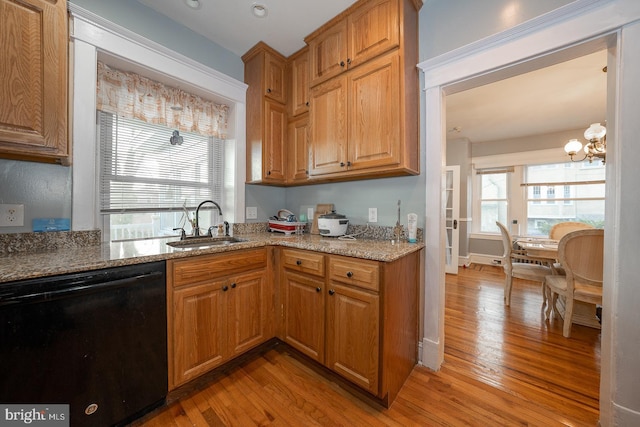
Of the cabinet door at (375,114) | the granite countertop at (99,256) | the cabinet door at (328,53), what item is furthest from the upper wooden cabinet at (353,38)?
the granite countertop at (99,256)

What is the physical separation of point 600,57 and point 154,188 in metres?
4.34

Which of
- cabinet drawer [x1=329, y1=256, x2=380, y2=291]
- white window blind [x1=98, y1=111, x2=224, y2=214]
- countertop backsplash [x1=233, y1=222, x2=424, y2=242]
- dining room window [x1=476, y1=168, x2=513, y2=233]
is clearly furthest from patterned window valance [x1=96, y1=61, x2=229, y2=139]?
dining room window [x1=476, y1=168, x2=513, y2=233]

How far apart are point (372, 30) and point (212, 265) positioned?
2.02 metres

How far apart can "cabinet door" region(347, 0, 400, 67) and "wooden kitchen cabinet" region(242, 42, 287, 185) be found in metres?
0.86

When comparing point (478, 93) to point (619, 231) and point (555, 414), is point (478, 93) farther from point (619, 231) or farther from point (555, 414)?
point (555, 414)

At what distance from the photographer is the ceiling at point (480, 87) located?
184 cm

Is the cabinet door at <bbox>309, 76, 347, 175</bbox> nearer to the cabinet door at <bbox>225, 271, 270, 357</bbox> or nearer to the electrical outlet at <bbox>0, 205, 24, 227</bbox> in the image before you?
the cabinet door at <bbox>225, 271, 270, 357</bbox>

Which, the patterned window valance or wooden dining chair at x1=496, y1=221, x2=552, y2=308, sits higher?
the patterned window valance

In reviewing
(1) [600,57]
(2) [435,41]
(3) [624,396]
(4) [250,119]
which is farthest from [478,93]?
(3) [624,396]

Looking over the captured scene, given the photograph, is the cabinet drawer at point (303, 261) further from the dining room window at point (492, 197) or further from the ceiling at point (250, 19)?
the dining room window at point (492, 197)

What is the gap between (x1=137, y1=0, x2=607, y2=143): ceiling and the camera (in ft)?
6.02

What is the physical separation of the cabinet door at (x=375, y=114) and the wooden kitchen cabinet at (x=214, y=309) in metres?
1.11

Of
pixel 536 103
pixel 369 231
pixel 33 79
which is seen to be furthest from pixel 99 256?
pixel 536 103

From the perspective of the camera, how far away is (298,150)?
2396mm
